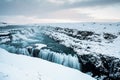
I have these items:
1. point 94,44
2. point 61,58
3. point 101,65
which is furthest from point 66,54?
point 94,44

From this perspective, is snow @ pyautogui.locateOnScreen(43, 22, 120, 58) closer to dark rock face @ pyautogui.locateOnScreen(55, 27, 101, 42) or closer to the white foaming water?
dark rock face @ pyautogui.locateOnScreen(55, 27, 101, 42)

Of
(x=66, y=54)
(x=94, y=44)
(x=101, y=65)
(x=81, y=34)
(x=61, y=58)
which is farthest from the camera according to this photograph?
(x=81, y=34)

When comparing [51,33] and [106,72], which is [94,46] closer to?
[106,72]

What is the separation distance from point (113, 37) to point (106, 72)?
8245 mm

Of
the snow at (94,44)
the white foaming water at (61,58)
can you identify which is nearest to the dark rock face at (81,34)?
the snow at (94,44)

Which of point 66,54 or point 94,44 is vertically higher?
point 94,44

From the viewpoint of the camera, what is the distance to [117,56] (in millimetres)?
15055

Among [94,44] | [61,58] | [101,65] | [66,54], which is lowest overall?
[101,65]

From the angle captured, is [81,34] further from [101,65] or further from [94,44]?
[101,65]

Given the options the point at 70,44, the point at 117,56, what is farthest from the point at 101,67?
the point at 70,44

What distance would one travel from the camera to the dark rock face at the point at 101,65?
14323mm

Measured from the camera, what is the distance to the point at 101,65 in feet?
50.2

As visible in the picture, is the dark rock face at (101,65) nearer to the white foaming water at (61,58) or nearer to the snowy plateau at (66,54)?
the snowy plateau at (66,54)

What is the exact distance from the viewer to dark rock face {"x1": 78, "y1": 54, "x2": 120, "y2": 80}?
14323mm
